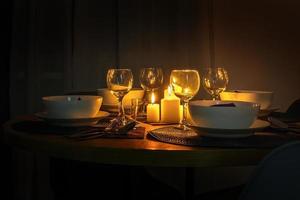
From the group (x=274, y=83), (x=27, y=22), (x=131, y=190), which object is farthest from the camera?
(x=274, y=83)

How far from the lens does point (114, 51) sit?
2344 millimetres

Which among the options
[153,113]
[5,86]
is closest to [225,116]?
A: [153,113]

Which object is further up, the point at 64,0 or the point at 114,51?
the point at 64,0

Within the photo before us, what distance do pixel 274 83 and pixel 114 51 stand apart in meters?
1.10

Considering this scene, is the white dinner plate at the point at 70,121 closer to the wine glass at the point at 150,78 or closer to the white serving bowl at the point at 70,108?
the white serving bowl at the point at 70,108

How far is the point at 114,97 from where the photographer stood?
1485mm

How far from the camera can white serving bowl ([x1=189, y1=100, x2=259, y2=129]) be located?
91 cm

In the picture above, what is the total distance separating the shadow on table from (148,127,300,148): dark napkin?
0.38 metres

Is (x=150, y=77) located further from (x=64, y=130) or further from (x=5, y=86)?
(x=5, y=86)

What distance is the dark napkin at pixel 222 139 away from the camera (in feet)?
2.89

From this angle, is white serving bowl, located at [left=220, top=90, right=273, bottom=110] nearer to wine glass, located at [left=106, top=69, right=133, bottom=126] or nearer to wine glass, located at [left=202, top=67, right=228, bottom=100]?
wine glass, located at [left=202, top=67, right=228, bottom=100]

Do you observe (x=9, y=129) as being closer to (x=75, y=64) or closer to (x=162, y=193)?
(x=162, y=193)

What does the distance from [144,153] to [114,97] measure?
67cm

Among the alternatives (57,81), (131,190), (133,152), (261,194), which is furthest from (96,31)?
(261,194)
